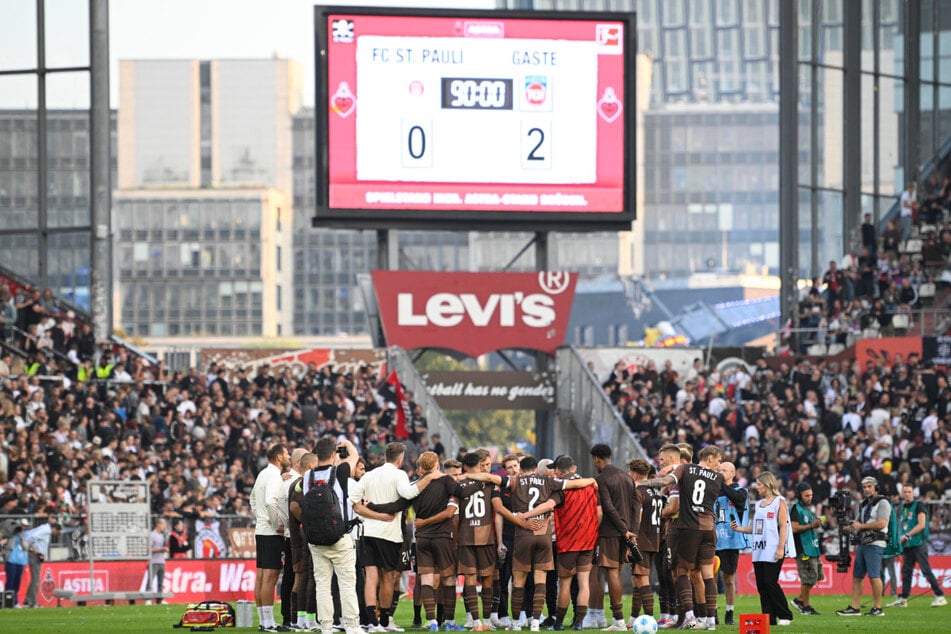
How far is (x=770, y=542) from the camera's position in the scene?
19.9 metres

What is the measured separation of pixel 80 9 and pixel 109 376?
941 centimetres

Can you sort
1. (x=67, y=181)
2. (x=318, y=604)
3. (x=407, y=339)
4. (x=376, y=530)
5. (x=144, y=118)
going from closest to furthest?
(x=318, y=604) → (x=376, y=530) → (x=407, y=339) → (x=67, y=181) → (x=144, y=118)

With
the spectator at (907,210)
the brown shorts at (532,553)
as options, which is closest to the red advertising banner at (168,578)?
the brown shorts at (532,553)

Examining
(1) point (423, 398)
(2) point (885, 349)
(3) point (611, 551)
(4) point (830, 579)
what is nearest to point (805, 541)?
(3) point (611, 551)

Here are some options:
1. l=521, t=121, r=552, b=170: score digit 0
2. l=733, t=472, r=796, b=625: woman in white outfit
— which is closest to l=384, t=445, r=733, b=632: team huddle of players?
l=733, t=472, r=796, b=625: woman in white outfit

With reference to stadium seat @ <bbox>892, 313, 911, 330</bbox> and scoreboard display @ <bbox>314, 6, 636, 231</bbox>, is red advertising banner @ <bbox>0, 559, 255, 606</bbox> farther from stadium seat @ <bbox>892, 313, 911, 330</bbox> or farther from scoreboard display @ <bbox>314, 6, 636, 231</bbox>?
stadium seat @ <bbox>892, 313, 911, 330</bbox>

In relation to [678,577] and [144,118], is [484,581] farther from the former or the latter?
[144,118]

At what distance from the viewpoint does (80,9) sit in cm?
4294

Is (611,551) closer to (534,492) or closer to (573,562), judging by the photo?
(573,562)

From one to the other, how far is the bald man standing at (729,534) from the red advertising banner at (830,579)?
375 inches

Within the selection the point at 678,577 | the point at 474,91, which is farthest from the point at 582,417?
the point at 678,577

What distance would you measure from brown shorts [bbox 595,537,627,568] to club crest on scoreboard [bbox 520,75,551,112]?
841 inches

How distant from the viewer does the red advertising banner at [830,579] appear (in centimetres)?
3091

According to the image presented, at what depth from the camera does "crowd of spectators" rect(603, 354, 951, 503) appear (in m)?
34.8
